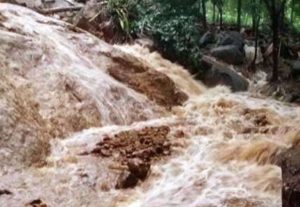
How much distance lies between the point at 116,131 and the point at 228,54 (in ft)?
17.6

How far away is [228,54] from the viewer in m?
12.4

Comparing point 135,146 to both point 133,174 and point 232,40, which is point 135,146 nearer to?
point 133,174

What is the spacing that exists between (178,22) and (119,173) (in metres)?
6.93

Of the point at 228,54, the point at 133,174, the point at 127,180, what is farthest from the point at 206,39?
the point at 127,180

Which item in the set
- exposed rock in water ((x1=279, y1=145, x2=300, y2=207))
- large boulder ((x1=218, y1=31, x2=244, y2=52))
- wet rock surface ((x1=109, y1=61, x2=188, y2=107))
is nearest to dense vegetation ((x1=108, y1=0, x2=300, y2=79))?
large boulder ((x1=218, y1=31, x2=244, y2=52))

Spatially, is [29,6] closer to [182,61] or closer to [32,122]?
[182,61]

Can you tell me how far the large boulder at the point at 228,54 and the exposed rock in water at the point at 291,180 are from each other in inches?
288

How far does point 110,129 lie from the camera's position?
25.9 feet

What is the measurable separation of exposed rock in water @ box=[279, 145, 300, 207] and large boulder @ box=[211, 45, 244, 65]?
7.30 m

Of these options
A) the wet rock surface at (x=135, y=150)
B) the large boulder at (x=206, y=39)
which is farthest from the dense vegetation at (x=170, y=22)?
the wet rock surface at (x=135, y=150)

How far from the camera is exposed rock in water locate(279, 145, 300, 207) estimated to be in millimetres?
4125

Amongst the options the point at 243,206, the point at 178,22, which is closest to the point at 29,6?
the point at 178,22

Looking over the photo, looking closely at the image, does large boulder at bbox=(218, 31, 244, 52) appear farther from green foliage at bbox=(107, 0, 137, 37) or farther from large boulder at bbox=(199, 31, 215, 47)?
green foliage at bbox=(107, 0, 137, 37)

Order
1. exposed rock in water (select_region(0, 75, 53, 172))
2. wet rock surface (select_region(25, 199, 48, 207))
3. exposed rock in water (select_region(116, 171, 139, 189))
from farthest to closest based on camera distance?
exposed rock in water (select_region(0, 75, 53, 172)) < exposed rock in water (select_region(116, 171, 139, 189)) < wet rock surface (select_region(25, 199, 48, 207))
